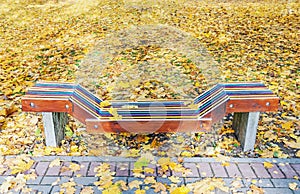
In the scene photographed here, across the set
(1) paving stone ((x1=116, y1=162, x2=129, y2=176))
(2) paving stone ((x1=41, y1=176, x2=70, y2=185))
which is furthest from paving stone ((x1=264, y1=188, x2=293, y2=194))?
(2) paving stone ((x1=41, y1=176, x2=70, y2=185))

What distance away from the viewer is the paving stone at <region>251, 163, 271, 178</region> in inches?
109

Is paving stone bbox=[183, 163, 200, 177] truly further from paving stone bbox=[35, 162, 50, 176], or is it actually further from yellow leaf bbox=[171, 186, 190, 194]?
paving stone bbox=[35, 162, 50, 176]

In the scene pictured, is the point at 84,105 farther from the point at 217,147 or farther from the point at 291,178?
the point at 291,178

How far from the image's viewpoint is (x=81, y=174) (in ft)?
9.21

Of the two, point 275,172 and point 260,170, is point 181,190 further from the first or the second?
point 275,172

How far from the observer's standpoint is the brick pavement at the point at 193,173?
2.66 meters

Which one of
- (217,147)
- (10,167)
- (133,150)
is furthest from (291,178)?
(10,167)

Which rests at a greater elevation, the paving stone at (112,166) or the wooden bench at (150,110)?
the wooden bench at (150,110)

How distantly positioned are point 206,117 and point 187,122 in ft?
0.62

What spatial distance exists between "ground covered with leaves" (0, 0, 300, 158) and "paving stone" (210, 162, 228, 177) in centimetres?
21

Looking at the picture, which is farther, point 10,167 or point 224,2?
point 224,2

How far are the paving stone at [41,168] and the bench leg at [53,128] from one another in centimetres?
29

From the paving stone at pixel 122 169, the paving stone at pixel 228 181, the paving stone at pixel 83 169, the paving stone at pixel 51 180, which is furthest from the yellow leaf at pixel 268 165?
the paving stone at pixel 51 180

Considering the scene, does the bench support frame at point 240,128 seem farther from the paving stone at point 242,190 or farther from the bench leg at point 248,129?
the paving stone at point 242,190
